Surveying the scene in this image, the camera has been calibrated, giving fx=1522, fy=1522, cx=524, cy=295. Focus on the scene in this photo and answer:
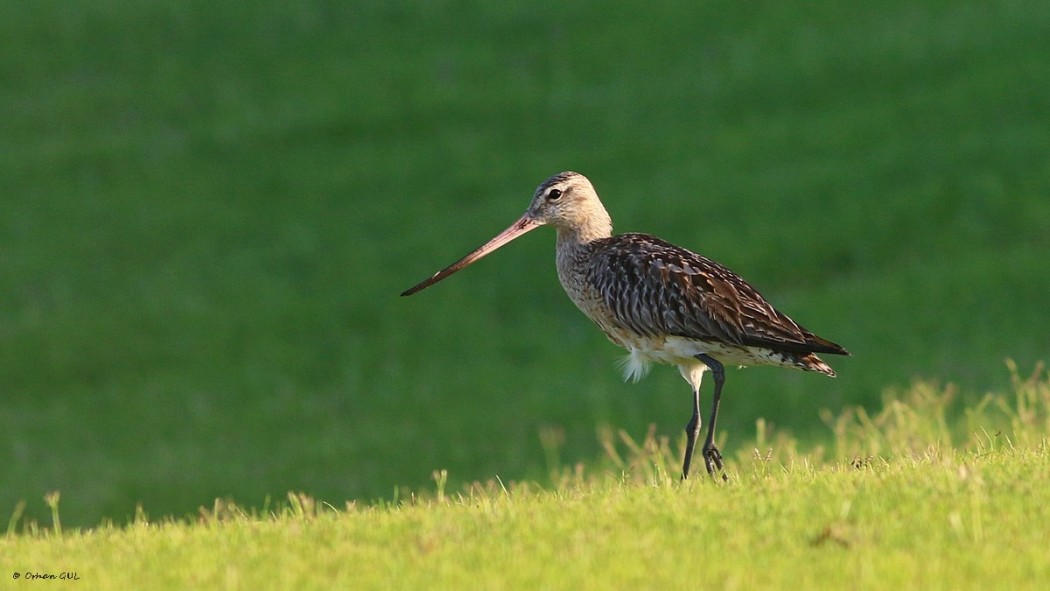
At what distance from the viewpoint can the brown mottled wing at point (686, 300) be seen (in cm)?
1023

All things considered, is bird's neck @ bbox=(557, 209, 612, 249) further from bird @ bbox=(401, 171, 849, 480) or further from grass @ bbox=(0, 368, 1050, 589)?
grass @ bbox=(0, 368, 1050, 589)

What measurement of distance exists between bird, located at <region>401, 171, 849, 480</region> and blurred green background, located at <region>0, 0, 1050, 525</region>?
7429mm

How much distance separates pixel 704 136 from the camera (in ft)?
103

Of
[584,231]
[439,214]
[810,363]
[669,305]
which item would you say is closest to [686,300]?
[669,305]

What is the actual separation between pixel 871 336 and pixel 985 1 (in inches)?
554

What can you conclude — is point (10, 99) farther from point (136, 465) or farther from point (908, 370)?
point (908, 370)

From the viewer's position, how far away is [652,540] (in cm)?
685

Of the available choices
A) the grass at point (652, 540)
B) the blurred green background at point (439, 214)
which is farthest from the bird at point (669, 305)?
the blurred green background at point (439, 214)

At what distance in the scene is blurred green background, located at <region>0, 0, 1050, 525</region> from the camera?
21562 mm

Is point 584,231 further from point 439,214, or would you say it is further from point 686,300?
point 439,214

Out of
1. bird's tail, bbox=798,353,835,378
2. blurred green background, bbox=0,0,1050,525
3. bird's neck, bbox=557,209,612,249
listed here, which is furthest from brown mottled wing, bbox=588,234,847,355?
blurred green background, bbox=0,0,1050,525

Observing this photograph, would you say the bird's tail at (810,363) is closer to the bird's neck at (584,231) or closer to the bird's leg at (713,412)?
the bird's leg at (713,412)

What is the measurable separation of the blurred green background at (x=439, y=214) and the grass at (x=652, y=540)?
10672 millimetres

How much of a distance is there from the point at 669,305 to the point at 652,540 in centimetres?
393
